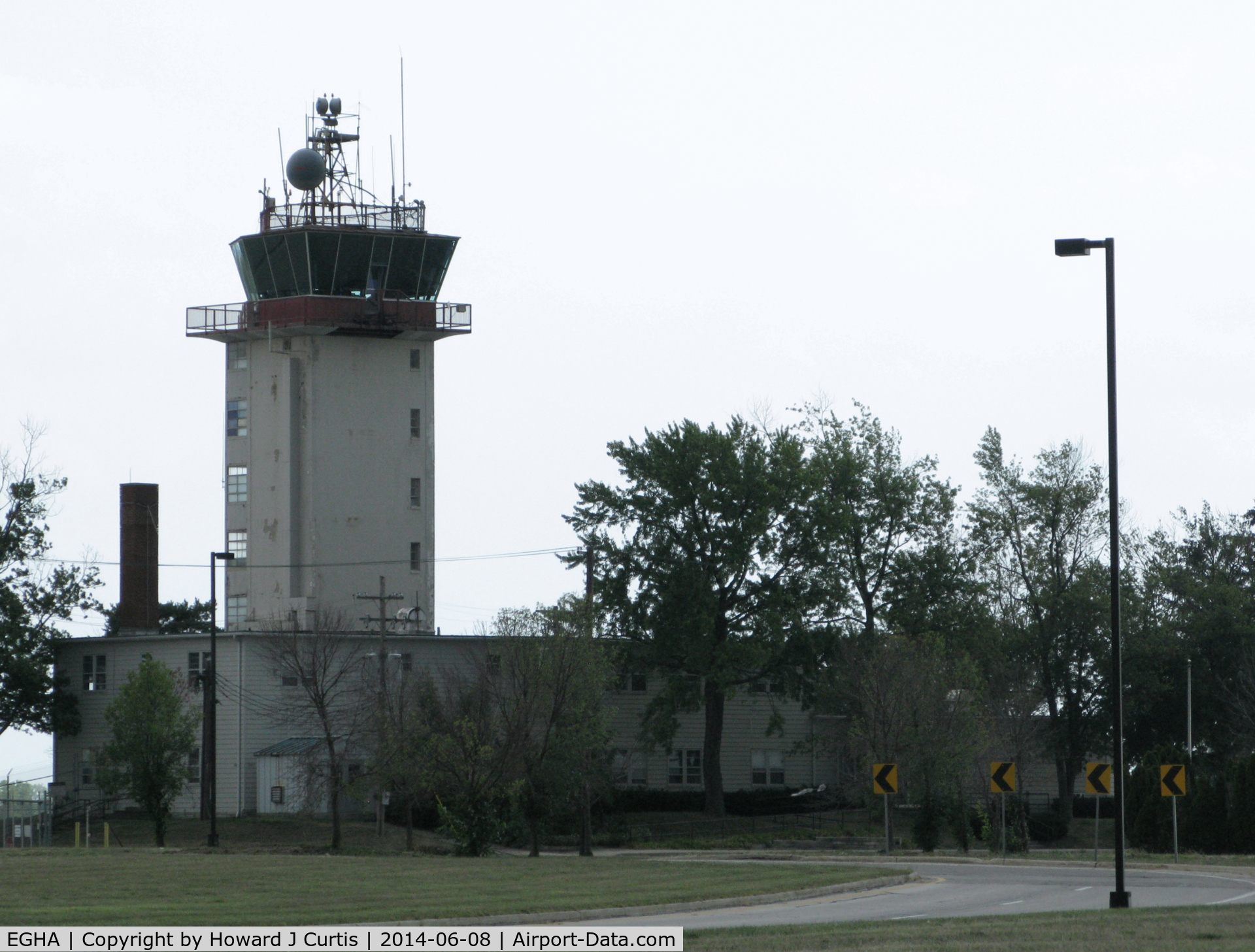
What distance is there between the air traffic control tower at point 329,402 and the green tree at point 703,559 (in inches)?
338

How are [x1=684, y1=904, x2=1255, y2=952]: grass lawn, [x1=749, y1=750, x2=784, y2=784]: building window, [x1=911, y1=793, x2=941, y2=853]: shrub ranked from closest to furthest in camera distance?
1. [x1=684, y1=904, x2=1255, y2=952]: grass lawn
2. [x1=911, y1=793, x2=941, y2=853]: shrub
3. [x1=749, y1=750, x2=784, y2=784]: building window

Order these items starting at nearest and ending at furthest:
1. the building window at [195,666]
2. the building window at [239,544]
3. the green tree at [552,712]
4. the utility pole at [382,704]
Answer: the green tree at [552,712], the utility pole at [382,704], the building window at [195,666], the building window at [239,544]

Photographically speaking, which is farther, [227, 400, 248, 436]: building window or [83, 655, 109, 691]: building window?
[227, 400, 248, 436]: building window

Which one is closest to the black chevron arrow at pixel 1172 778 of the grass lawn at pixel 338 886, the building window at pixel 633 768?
the grass lawn at pixel 338 886

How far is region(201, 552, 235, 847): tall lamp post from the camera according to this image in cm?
5762

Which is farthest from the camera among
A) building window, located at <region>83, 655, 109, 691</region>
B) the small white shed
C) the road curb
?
building window, located at <region>83, 655, 109, 691</region>

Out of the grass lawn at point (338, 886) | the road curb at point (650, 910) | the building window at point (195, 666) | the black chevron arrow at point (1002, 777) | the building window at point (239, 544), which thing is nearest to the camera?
the road curb at point (650, 910)

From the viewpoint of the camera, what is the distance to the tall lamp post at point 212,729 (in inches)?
2268

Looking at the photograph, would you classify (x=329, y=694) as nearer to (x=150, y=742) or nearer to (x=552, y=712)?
(x=150, y=742)

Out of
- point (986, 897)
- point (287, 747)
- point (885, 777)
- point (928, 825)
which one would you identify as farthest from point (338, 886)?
point (287, 747)

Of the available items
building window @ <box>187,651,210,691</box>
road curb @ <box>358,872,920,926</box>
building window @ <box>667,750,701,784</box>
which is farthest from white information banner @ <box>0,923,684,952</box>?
building window @ <box>667,750,701,784</box>

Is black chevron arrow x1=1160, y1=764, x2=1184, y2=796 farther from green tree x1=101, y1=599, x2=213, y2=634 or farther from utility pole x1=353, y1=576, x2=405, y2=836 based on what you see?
green tree x1=101, y1=599, x2=213, y2=634

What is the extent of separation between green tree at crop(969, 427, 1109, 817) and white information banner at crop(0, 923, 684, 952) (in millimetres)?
58690

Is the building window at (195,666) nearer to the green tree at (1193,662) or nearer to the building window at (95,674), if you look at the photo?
the building window at (95,674)
